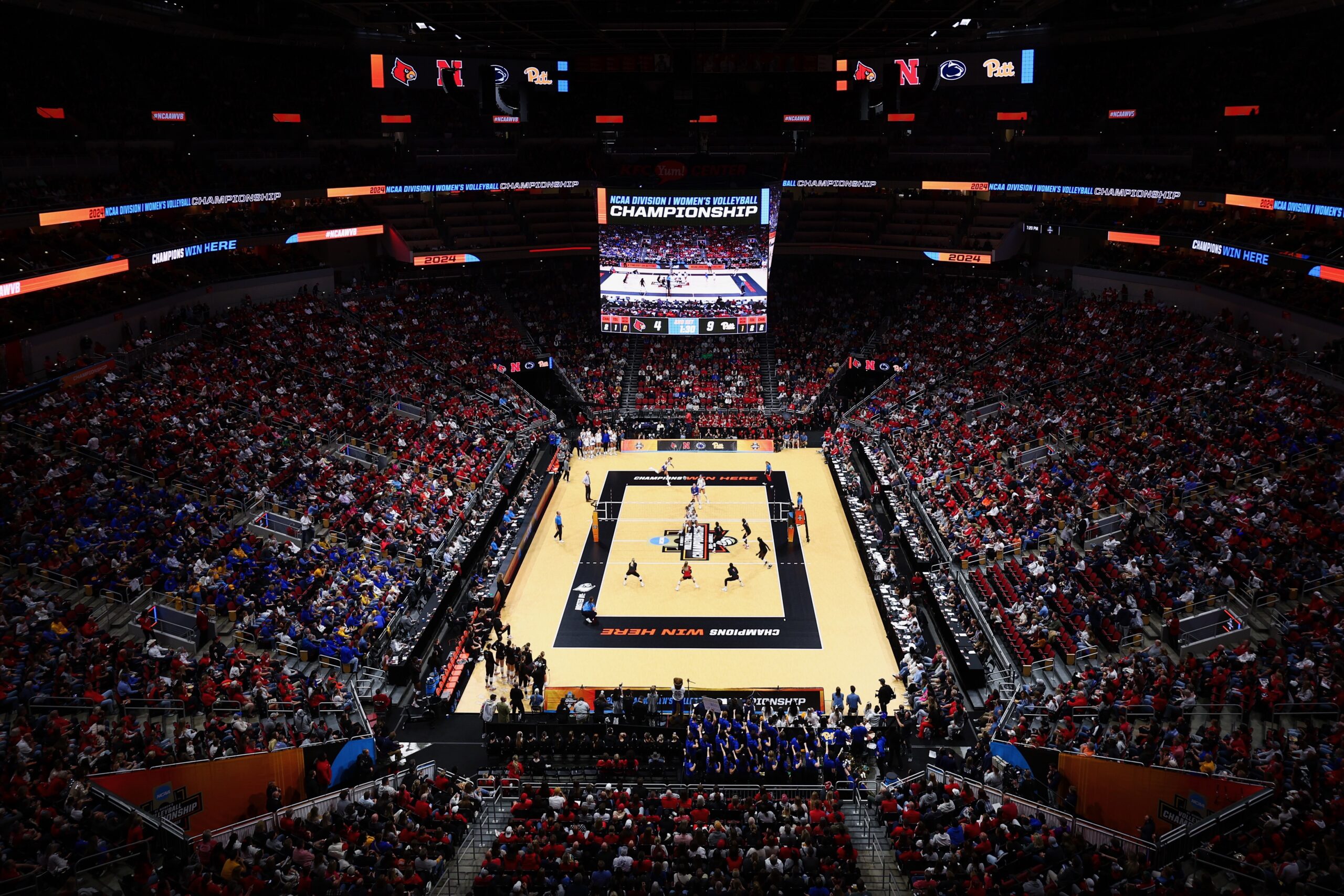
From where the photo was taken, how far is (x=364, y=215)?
46875 mm

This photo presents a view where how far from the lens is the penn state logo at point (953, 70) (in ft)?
146

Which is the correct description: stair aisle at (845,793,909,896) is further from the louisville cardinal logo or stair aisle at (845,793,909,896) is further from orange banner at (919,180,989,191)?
the louisville cardinal logo

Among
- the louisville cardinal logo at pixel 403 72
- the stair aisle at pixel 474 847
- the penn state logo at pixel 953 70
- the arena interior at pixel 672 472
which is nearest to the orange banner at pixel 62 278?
the arena interior at pixel 672 472

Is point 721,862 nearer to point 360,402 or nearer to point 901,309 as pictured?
point 360,402

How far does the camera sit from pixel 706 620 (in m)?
27.5

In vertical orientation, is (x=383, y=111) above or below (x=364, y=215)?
above

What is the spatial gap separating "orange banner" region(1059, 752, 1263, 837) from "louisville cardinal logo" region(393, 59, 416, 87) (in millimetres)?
37036

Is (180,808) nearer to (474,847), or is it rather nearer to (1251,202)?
(474,847)

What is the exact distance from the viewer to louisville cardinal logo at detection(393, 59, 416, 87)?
137 feet

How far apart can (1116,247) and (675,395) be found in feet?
68.1

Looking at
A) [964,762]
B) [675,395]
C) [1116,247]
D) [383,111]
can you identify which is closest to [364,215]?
[383,111]

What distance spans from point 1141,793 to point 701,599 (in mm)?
13904

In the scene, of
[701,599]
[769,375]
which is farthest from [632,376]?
[701,599]

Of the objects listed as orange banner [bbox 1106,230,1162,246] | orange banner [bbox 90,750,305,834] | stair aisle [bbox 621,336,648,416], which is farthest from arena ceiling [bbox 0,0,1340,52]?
orange banner [bbox 90,750,305,834]
